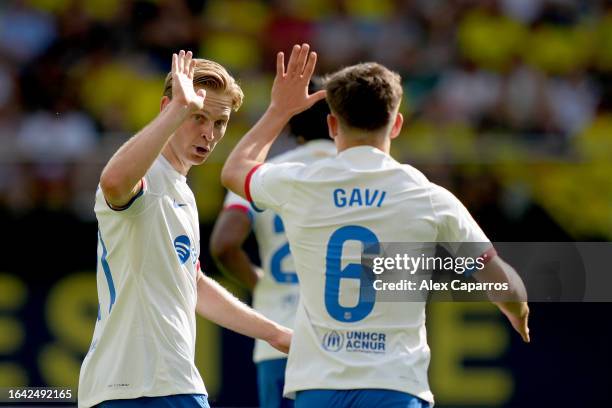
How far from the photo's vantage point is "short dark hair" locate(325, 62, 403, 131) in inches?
177

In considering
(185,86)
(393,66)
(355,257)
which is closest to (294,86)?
(185,86)

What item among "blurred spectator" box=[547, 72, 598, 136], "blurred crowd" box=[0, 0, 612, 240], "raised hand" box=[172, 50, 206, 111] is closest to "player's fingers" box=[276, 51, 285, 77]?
"raised hand" box=[172, 50, 206, 111]

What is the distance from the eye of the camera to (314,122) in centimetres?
686

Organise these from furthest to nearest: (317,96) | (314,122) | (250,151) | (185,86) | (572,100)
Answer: (572,100), (314,122), (317,96), (250,151), (185,86)

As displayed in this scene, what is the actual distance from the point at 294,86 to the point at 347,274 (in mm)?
1005

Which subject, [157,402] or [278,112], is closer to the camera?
[157,402]

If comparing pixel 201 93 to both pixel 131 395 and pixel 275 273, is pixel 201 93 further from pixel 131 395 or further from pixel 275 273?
pixel 275 273

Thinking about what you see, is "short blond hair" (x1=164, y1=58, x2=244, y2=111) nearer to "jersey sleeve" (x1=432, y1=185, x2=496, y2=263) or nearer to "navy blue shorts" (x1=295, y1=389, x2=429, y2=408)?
"jersey sleeve" (x1=432, y1=185, x2=496, y2=263)

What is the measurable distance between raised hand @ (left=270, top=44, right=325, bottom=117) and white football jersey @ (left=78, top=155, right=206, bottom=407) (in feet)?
2.46

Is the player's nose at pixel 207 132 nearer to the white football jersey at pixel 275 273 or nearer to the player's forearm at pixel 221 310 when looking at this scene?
the player's forearm at pixel 221 310

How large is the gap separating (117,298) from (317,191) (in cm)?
87

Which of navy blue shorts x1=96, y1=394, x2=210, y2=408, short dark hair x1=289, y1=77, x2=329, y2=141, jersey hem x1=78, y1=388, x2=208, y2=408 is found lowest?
navy blue shorts x1=96, y1=394, x2=210, y2=408

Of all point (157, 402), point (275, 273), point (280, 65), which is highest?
point (280, 65)

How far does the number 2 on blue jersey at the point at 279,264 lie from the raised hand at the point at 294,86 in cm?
203
